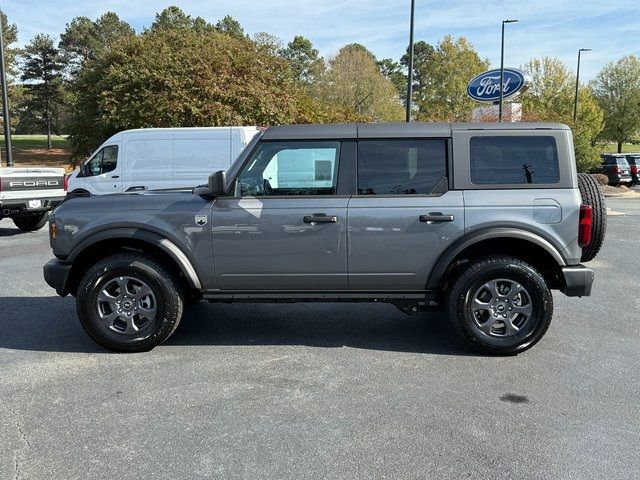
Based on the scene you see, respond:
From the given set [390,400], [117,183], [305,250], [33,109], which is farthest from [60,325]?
[33,109]

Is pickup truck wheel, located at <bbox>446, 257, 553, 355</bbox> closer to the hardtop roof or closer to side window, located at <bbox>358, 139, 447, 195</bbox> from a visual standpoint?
side window, located at <bbox>358, 139, 447, 195</bbox>

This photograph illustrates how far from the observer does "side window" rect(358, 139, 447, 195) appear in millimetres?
4594

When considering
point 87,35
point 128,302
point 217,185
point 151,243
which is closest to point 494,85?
point 217,185

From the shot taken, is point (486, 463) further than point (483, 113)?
No

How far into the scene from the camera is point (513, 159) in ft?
15.0

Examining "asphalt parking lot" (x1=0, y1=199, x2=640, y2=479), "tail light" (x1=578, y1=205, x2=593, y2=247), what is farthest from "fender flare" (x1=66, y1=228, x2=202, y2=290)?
"tail light" (x1=578, y1=205, x2=593, y2=247)

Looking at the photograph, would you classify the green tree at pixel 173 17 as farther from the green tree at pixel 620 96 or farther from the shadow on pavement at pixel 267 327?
the shadow on pavement at pixel 267 327

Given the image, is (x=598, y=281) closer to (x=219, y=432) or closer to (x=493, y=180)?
(x=493, y=180)

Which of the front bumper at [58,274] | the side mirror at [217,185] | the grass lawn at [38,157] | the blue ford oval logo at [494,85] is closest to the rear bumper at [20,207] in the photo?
the front bumper at [58,274]

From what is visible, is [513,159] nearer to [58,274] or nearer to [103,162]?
[58,274]

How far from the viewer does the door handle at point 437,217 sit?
14.7 feet

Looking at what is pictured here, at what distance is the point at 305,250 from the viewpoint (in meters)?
4.59

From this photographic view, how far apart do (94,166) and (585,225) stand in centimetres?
1211

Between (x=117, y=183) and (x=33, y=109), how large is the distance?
55.1m
